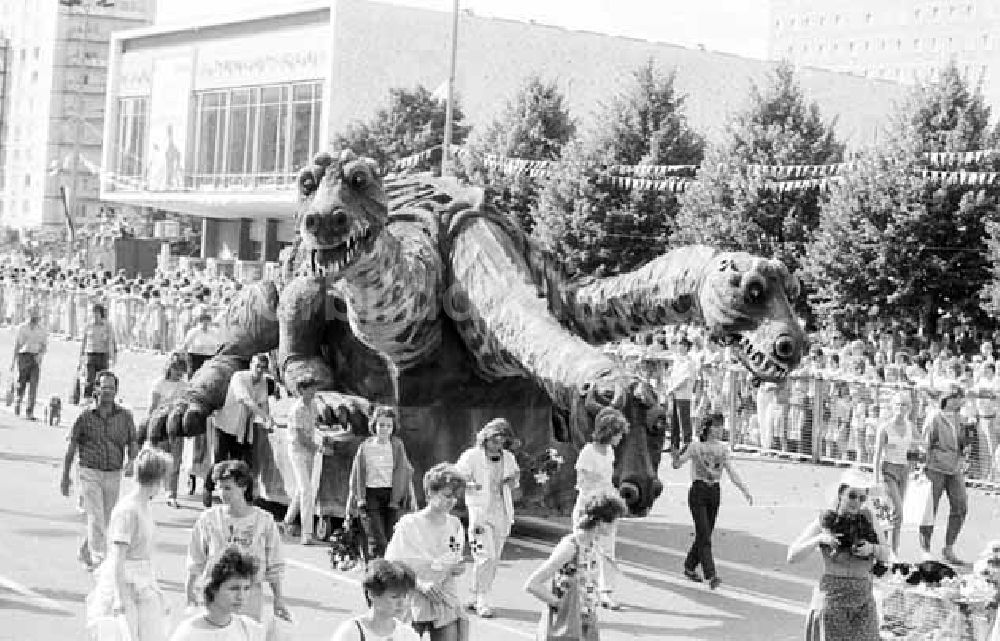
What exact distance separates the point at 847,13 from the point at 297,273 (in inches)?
3873

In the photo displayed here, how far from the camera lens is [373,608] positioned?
20.6ft

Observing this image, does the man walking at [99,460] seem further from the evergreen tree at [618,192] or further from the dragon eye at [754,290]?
the evergreen tree at [618,192]

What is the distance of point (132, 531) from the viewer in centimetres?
830

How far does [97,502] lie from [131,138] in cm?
5798

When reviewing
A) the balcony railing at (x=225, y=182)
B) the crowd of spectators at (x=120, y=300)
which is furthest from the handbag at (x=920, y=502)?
the balcony railing at (x=225, y=182)

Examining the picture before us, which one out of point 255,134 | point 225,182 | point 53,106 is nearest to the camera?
point 255,134

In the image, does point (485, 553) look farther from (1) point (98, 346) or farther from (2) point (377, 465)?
(1) point (98, 346)

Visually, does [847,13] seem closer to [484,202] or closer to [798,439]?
[798,439]

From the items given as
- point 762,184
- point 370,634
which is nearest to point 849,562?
point 370,634

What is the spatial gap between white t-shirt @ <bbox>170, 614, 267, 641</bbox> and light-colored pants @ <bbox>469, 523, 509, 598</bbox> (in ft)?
19.0

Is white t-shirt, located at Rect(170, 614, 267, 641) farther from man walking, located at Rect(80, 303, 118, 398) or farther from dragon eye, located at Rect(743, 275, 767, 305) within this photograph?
man walking, located at Rect(80, 303, 118, 398)

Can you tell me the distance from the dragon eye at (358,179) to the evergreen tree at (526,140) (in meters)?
29.9

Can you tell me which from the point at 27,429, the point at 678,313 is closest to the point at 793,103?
the point at 27,429

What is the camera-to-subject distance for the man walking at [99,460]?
11.7 metres
